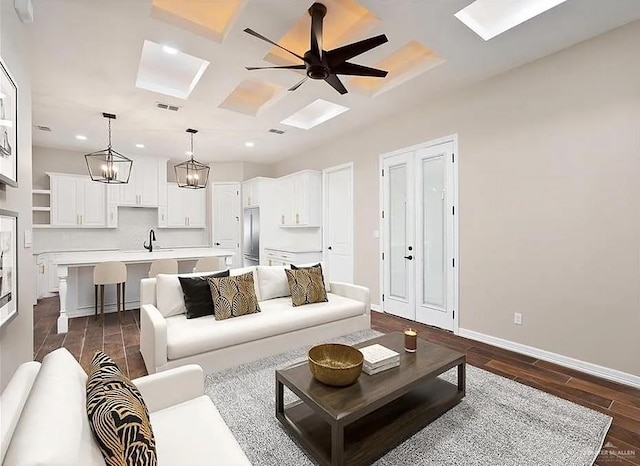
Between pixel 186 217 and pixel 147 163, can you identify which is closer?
pixel 147 163

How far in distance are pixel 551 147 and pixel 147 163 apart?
699 cm

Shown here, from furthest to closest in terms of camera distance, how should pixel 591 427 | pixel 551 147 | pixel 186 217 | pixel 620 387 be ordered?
pixel 186 217 < pixel 551 147 < pixel 620 387 < pixel 591 427

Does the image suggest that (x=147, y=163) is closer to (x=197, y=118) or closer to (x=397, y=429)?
(x=197, y=118)

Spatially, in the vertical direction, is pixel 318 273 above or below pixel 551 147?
below

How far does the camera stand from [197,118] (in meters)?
4.59

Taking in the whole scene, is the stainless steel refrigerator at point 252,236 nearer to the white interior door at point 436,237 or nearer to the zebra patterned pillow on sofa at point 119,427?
the white interior door at point 436,237

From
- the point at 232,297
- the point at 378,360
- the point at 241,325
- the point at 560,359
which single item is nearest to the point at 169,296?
the point at 232,297

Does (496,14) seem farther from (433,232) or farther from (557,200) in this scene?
(433,232)

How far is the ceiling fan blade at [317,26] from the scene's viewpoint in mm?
2273

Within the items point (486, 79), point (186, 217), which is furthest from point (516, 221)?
point (186, 217)

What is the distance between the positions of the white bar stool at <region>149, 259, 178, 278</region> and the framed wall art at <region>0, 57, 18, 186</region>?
2.66 m

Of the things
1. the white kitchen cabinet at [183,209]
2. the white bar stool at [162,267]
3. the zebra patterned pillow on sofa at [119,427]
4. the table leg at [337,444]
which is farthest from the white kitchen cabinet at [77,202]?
the table leg at [337,444]

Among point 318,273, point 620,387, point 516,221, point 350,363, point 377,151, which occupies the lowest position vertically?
point 620,387

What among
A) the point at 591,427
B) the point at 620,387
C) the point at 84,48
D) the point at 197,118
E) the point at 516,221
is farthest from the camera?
the point at 197,118
